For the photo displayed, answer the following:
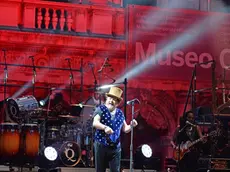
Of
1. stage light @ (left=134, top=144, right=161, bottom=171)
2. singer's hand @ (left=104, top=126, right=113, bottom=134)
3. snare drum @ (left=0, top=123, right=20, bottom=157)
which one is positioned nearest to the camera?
singer's hand @ (left=104, top=126, right=113, bottom=134)

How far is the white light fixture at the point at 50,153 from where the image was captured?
1116cm

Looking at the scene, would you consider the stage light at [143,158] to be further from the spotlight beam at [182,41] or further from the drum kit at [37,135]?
the spotlight beam at [182,41]

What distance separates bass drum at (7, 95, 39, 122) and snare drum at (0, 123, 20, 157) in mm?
264

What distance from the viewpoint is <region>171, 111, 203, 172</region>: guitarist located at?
11.1 meters

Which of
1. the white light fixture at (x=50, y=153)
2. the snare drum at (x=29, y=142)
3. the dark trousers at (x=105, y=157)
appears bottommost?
the white light fixture at (x=50, y=153)

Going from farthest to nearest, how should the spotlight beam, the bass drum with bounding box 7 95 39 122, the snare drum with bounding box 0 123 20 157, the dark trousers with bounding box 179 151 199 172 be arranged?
the spotlight beam, the bass drum with bounding box 7 95 39 122, the snare drum with bounding box 0 123 20 157, the dark trousers with bounding box 179 151 199 172

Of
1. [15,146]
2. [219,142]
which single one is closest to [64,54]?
[15,146]

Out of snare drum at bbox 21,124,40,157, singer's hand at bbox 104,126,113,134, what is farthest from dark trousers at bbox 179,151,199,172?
singer's hand at bbox 104,126,113,134

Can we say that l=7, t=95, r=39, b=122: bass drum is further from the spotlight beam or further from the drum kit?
the spotlight beam

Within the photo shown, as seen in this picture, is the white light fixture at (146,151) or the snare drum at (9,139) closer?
the snare drum at (9,139)

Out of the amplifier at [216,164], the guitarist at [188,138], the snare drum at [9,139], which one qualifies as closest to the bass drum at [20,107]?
the snare drum at [9,139]

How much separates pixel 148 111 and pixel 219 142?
16.7 ft

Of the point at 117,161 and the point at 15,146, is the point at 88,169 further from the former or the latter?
the point at 117,161

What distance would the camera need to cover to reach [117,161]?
25.5 ft
